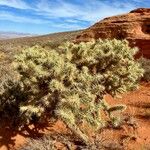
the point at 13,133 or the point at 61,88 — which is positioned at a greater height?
the point at 61,88

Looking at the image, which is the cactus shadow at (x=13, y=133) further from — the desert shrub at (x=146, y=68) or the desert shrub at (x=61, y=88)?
the desert shrub at (x=146, y=68)

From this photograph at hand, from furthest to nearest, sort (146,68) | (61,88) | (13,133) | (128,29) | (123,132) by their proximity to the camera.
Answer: (128,29), (146,68), (123,132), (13,133), (61,88)

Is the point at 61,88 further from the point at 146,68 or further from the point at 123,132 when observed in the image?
the point at 146,68

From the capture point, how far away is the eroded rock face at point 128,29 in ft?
71.6

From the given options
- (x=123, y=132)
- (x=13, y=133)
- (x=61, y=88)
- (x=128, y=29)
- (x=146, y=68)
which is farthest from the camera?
(x=128, y=29)

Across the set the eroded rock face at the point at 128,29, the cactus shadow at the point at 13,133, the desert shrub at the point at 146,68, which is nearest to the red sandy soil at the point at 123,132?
the cactus shadow at the point at 13,133

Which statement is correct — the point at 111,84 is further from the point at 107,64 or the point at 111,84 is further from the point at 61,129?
the point at 61,129

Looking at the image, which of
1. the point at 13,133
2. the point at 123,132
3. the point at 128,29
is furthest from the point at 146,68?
the point at 13,133

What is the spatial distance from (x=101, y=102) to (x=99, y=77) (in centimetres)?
69

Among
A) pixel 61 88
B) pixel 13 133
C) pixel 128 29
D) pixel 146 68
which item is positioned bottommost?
pixel 13 133

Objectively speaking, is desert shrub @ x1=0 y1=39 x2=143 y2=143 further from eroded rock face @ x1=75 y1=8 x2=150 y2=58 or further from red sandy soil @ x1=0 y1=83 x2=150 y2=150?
eroded rock face @ x1=75 y1=8 x2=150 y2=58

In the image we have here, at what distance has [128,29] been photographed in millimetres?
23094

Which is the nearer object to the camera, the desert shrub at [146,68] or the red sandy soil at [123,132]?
the red sandy soil at [123,132]

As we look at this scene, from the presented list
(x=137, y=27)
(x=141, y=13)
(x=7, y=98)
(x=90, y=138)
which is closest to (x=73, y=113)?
(x=90, y=138)
